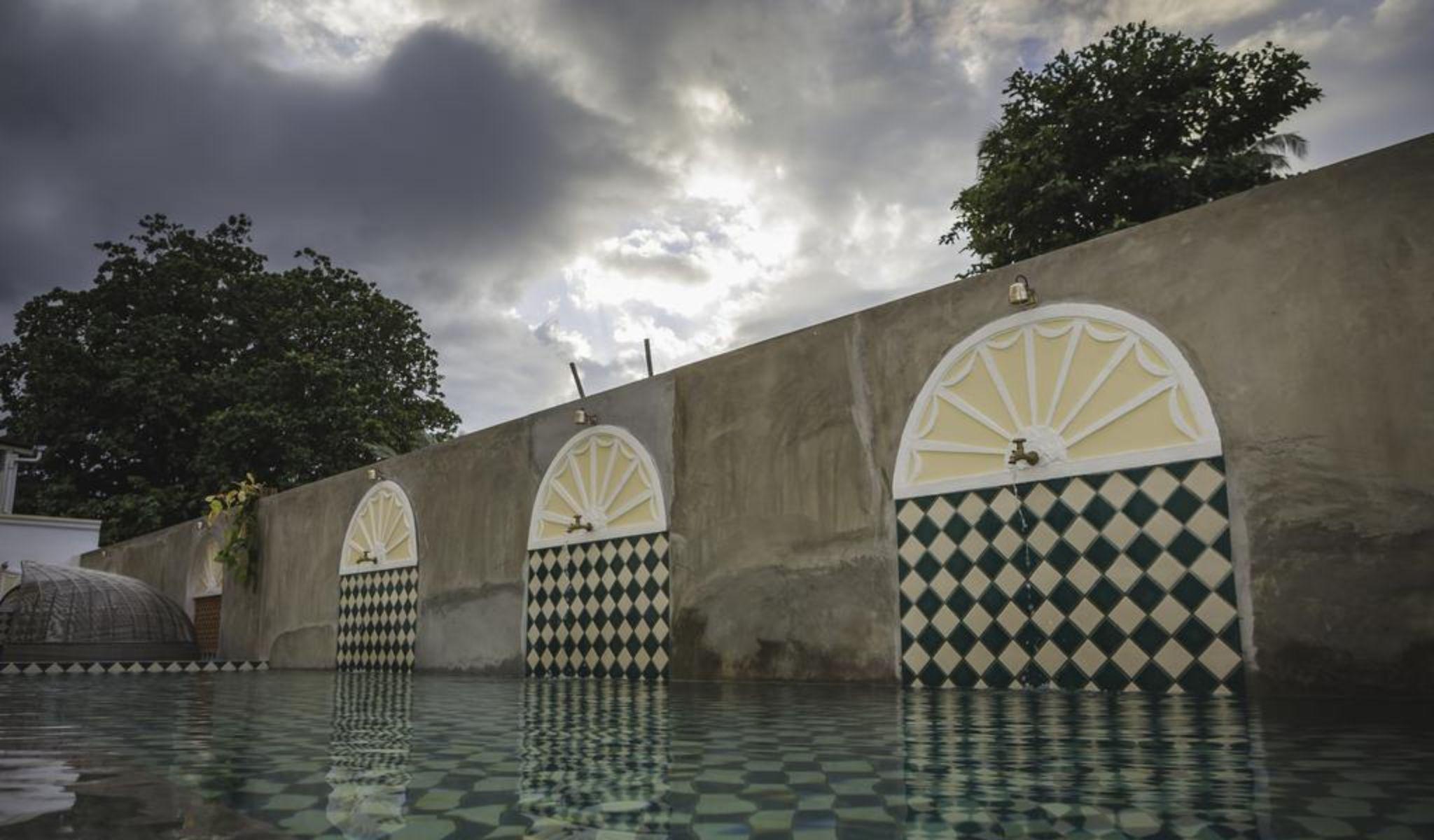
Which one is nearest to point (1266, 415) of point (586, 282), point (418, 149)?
point (586, 282)

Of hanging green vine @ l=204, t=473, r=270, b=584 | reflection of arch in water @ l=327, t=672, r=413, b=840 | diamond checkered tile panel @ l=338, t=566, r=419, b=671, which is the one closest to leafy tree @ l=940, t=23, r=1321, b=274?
diamond checkered tile panel @ l=338, t=566, r=419, b=671

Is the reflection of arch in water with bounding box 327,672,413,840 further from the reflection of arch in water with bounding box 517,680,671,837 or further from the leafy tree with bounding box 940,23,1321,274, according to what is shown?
the leafy tree with bounding box 940,23,1321,274

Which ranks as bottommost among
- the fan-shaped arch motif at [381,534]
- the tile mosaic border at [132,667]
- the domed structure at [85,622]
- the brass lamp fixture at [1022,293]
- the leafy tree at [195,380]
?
the tile mosaic border at [132,667]

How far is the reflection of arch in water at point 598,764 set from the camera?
4.84ft

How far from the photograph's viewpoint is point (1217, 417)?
391cm

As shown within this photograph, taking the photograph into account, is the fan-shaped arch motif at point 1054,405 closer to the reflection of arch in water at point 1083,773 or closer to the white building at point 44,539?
the reflection of arch in water at point 1083,773

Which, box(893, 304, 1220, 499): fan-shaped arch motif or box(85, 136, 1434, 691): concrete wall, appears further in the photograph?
box(893, 304, 1220, 499): fan-shaped arch motif

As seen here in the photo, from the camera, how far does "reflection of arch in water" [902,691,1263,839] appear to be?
1347 millimetres

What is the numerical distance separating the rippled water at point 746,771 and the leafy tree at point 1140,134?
1184 cm

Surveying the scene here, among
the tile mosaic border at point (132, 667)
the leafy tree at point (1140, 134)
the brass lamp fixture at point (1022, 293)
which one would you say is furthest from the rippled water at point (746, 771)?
the leafy tree at point (1140, 134)

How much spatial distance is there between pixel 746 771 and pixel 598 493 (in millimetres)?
5071

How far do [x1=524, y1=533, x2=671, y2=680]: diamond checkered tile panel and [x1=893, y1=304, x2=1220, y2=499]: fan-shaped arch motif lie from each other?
212cm

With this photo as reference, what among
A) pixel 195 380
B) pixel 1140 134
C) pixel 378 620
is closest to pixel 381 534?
pixel 378 620

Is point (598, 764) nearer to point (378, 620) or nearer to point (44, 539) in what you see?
point (378, 620)
